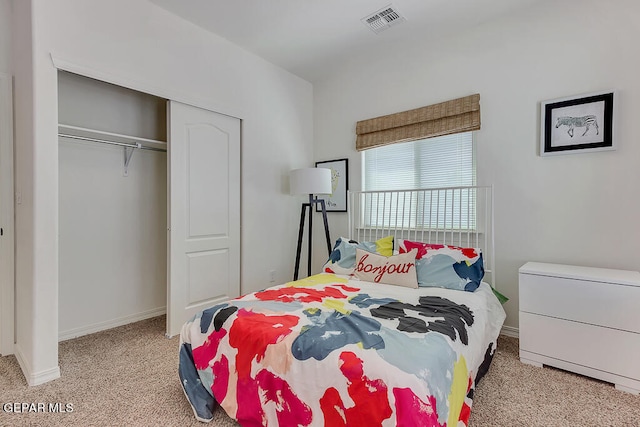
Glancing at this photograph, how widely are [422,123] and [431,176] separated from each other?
0.52 meters

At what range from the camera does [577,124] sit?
2.30 metres

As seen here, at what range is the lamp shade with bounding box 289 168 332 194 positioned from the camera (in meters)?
3.19

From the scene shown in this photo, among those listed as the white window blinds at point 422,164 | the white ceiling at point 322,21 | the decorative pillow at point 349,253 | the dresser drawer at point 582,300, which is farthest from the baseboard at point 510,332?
the white ceiling at point 322,21

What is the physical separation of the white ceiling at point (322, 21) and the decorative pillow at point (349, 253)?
191 centimetres

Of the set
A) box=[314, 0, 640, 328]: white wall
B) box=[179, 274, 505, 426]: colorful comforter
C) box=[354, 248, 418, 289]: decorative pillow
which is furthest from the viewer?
box=[354, 248, 418, 289]: decorative pillow

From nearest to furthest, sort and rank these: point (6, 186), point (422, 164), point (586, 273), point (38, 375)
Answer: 1. point (38, 375)
2. point (586, 273)
3. point (6, 186)
4. point (422, 164)

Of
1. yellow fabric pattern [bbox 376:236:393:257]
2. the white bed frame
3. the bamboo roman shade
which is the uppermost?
the bamboo roman shade

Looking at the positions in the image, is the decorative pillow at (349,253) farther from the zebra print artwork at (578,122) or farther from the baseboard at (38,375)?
the baseboard at (38,375)

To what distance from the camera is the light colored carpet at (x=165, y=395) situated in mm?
1551

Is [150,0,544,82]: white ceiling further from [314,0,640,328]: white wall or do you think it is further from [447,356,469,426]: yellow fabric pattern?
[447,356,469,426]: yellow fabric pattern

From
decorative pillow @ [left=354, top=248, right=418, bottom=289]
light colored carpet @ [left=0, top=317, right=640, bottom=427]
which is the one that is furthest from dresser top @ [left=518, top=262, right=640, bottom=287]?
decorative pillow @ [left=354, top=248, right=418, bottom=289]

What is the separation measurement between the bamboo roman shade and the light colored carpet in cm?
192

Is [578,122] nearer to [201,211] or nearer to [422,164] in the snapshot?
[422,164]

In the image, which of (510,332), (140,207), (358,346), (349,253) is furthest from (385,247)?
(140,207)
